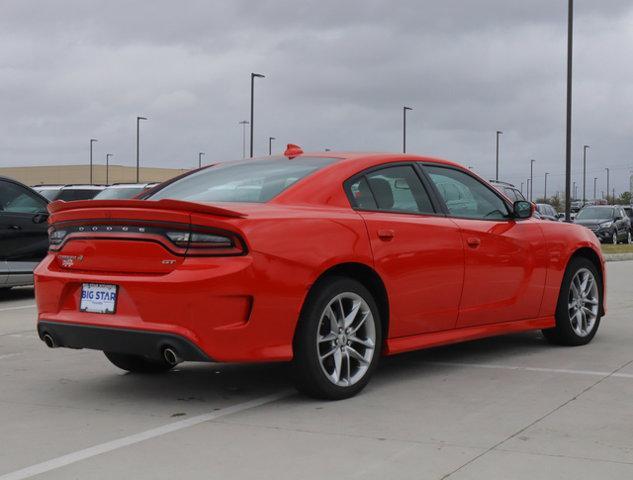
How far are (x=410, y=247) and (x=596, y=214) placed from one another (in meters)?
31.9

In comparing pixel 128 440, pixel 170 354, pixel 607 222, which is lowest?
pixel 128 440

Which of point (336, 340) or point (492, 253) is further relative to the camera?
point (492, 253)

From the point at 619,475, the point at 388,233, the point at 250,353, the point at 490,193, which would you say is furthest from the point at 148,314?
the point at 490,193

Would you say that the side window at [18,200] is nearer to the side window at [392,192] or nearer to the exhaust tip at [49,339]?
the exhaust tip at [49,339]

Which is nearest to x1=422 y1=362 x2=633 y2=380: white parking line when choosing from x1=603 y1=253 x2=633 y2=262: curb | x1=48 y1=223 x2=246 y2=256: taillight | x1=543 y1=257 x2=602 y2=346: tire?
x1=543 y1=257 x2=602 y2=346: tire

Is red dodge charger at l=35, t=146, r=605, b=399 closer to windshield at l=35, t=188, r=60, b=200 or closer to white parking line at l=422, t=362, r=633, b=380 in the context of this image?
white parking line at l=422, t=362, r=633, b=380

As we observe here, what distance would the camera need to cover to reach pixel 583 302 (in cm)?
809

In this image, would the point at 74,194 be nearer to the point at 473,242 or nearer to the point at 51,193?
the point at 51,193

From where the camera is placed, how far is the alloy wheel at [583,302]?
7.96 m

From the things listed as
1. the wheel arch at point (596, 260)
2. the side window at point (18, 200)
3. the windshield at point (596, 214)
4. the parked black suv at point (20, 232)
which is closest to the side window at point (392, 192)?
the wheel arch at point (596, 260)

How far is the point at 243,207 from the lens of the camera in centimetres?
553

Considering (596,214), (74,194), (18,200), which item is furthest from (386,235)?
(596,214)

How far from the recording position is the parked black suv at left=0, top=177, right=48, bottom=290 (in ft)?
40.2

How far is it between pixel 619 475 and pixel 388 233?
2.36 meters
